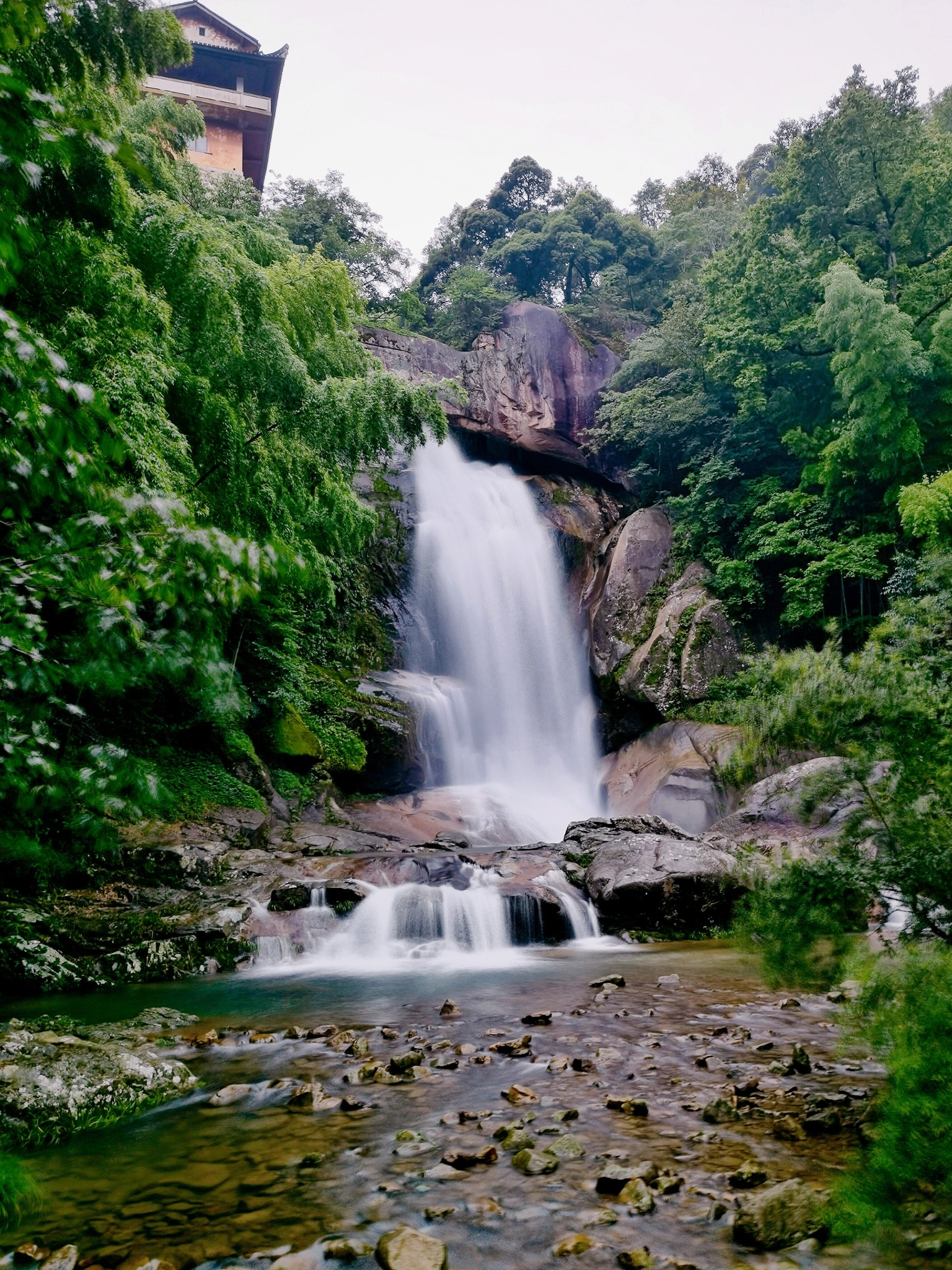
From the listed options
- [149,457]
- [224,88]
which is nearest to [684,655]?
[149,457]

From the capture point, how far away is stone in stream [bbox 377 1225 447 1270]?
257 cm

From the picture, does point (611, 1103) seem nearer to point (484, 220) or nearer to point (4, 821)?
point (4, 821)

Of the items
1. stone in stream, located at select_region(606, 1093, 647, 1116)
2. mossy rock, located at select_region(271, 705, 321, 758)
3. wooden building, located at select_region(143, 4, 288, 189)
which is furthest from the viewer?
wooden building, located at select_region(143, 4, 288, 189)

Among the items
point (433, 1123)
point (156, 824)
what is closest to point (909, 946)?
point (433, 1123)

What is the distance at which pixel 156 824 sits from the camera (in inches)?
453

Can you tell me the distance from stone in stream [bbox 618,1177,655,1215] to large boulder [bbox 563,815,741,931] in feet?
26.7

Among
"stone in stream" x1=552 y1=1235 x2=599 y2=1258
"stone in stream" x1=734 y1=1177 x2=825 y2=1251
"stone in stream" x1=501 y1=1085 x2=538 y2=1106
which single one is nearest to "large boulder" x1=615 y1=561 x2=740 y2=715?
"stone in stream" x1=501 y1=1085 x2=538 y2=1106

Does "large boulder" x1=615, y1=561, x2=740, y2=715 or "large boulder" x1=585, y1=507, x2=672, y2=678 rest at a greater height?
"large boulder" x1=585, y1=507, x2=672, y2=678

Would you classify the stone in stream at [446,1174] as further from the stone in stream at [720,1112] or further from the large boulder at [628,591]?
the large boulder at [628,591]

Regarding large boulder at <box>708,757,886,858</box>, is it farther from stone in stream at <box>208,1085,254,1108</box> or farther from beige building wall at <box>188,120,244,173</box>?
beige building wall at <box>188,120,244,173</box>

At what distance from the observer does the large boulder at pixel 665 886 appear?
10.8m

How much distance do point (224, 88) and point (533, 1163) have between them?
1510 inches

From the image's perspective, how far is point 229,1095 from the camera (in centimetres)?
440

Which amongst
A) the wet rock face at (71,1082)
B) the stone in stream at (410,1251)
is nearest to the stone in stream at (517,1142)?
the stone in stream at (410,1251)
